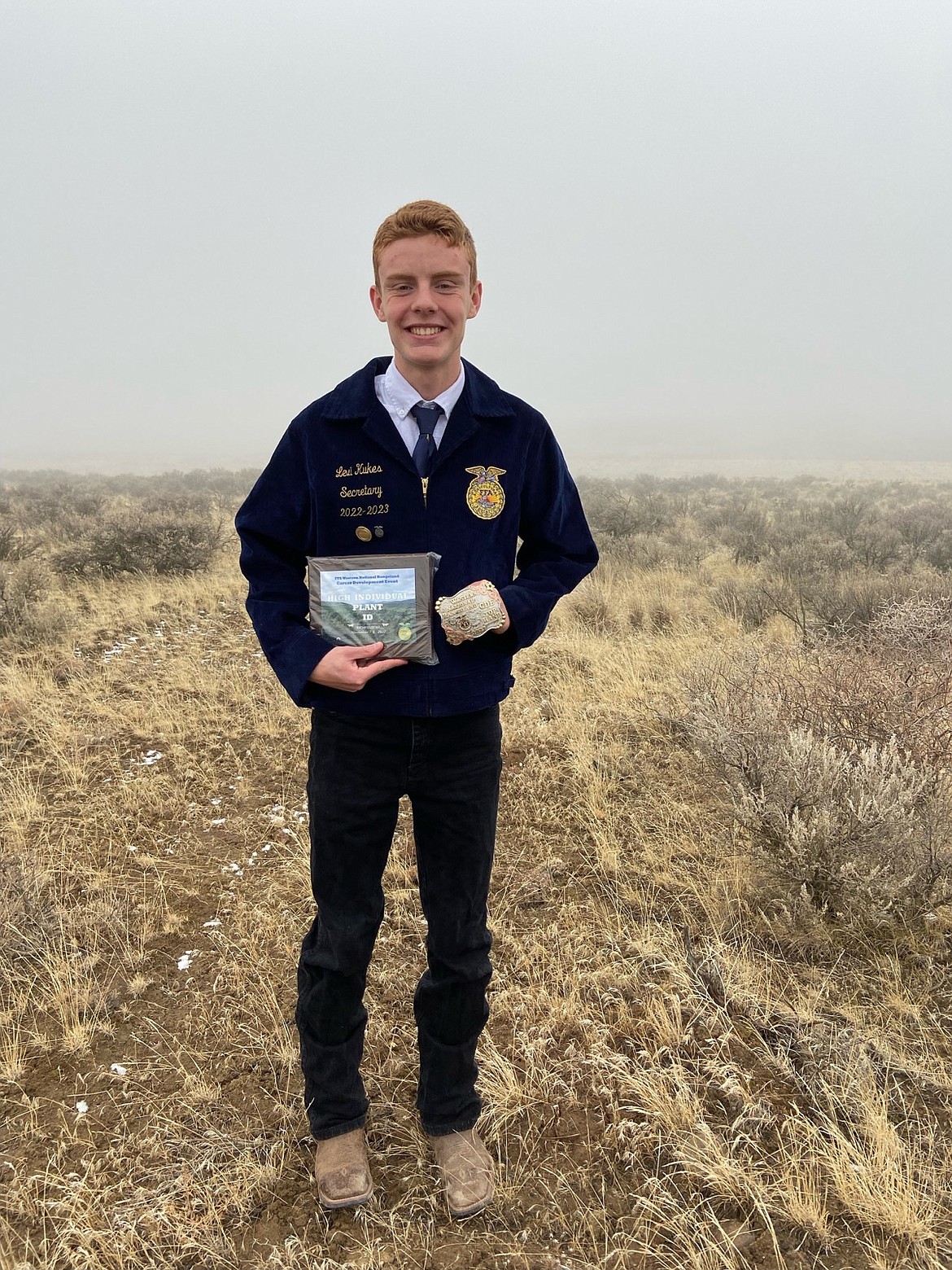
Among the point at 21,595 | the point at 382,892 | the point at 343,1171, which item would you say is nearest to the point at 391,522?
the point at 382,892

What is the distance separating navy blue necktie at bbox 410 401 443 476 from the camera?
1.67 m

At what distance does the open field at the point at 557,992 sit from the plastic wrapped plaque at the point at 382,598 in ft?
4.91

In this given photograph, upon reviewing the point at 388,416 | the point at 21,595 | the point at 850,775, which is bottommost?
the point at 850,775

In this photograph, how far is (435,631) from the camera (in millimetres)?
1653

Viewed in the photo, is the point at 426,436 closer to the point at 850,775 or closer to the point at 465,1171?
the point at 465,1171

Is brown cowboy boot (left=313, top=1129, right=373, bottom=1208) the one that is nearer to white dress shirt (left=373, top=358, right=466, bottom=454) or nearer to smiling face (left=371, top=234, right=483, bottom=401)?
white dress shirt (left=373, top=358, right=466, bottom=454)

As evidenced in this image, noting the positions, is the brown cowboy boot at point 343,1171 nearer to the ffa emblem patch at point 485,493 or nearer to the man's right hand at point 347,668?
the man's right hand at point 347,668

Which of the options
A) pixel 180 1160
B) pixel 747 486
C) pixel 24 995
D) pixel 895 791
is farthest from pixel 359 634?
pixel 747 486

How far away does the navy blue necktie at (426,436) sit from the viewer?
1675mm

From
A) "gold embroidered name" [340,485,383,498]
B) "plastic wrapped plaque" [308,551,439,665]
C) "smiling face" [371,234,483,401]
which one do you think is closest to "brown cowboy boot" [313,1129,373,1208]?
"plastic wrapped plaque" [308,551,439,665]

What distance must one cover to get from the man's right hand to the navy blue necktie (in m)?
0.45

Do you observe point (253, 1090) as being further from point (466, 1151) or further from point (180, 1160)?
point (466, 1151)

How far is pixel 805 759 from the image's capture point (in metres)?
2.97

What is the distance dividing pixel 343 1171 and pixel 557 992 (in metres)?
1.00
